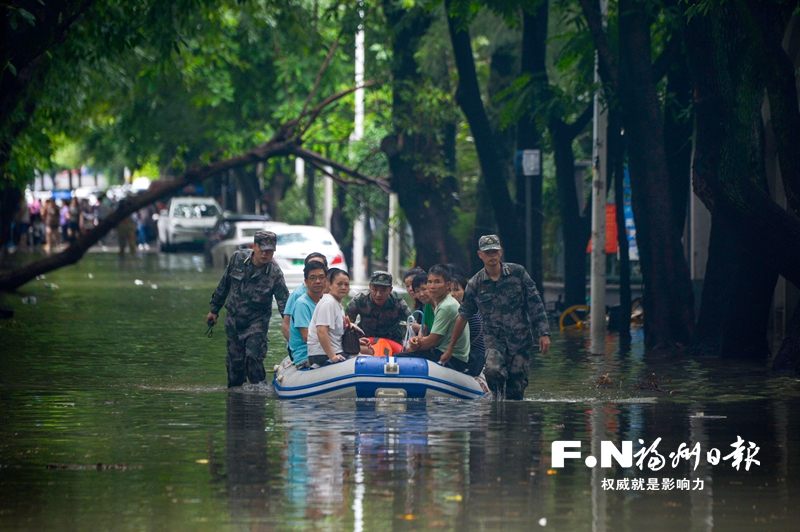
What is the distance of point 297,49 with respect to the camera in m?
36.1

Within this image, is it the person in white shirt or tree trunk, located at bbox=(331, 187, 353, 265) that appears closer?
the person in white shirt

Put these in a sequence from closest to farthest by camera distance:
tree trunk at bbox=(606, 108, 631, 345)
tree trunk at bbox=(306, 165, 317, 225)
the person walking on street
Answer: tree trunk at bbox=(606, 108, 631, 345) < tree trunk at bbox=(306, 165, 317, 225) < the person walking on street

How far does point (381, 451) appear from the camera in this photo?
406 inches

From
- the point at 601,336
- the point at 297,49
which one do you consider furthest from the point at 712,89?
the point at 297,49

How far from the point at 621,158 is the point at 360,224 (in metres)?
18.4

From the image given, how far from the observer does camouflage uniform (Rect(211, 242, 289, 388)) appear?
47.3 ft

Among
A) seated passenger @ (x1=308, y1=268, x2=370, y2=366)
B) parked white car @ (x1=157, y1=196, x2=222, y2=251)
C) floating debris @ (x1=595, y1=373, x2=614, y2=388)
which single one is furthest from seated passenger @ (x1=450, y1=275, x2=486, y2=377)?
Result: parked white car @ (x1=157, y1=196, x2=222, y2=251)

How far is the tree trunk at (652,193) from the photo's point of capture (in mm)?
19391

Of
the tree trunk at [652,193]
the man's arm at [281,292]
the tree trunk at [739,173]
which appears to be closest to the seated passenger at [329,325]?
the man's arm at [281,292]

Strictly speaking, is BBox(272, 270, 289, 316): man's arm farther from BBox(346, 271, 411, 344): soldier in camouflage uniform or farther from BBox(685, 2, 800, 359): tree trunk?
BBox(685, 2, 800, 359): tree trunk

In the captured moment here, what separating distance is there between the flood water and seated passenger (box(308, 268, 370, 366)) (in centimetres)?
48

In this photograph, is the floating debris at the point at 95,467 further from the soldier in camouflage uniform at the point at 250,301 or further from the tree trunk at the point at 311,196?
the tree trunk at the point at 311,196

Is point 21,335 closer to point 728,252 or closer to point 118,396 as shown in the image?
point 118,396

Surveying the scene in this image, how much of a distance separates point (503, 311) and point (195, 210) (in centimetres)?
4600
